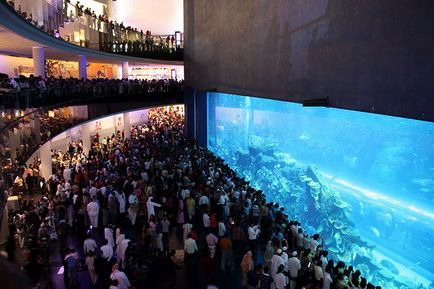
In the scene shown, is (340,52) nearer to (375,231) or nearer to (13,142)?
(13,142)

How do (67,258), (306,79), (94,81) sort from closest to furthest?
(67,258)
(306,79)
(94,81)

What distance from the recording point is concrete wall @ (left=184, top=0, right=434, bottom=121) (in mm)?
6734

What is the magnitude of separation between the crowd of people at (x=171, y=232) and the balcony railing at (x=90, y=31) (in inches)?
219

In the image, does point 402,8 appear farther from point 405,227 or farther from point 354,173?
point 354,173

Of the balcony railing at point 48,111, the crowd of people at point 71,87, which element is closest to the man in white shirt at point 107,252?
the balcony railing at point 48,111

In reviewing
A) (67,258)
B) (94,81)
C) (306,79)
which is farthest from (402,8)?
(94,81)

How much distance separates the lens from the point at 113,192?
11.7 meters

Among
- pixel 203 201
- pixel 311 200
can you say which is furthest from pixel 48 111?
pixel 311 200

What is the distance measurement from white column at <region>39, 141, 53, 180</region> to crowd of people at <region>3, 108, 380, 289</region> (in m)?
1.29

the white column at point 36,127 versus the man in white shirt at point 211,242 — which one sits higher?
the white column at point 36,127

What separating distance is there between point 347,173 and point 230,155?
7.96 meters

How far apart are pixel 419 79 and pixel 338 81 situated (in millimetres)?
2583

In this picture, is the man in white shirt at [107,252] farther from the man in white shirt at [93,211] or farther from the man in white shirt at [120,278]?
the man in white shirt at [93,211]

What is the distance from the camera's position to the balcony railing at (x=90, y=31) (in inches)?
510
